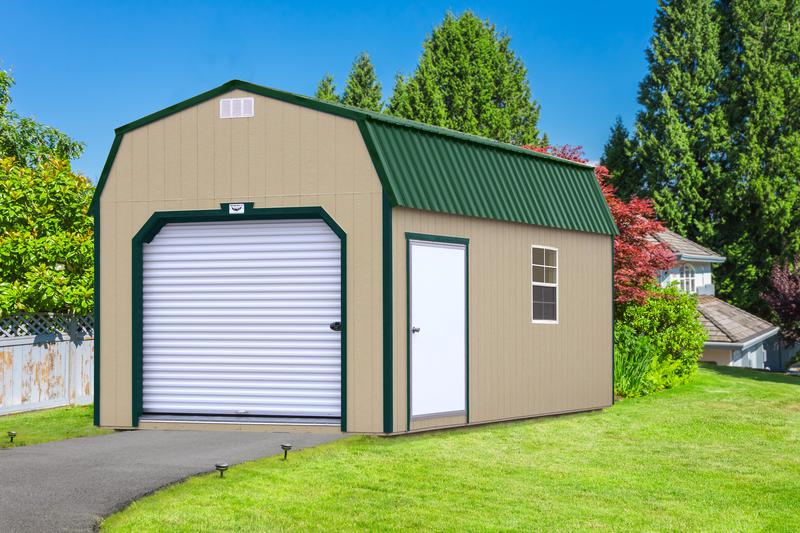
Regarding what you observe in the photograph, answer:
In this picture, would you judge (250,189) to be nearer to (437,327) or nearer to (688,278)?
(437,327)

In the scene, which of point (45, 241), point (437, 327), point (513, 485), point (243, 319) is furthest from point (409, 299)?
point (45, 241)

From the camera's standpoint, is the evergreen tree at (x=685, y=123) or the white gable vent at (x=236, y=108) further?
the evergreen tree at (x=685, y=123)

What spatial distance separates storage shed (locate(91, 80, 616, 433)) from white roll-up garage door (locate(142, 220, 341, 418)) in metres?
0.02

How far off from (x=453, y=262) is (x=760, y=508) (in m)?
5.22

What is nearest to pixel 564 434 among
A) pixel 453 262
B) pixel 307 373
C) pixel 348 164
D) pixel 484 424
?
→ pixel 484 424

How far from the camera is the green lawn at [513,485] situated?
809 cm

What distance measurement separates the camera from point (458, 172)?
42.8 feet

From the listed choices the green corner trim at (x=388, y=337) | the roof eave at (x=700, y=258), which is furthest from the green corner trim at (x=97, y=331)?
the roof eave at (x=700, y=258)

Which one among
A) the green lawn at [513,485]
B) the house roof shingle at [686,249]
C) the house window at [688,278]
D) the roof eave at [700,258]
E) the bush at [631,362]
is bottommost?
the green lawn at [513,485]

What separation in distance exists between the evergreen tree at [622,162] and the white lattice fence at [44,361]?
32850mm

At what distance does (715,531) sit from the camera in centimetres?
804

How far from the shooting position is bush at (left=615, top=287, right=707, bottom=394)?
63.8 ft

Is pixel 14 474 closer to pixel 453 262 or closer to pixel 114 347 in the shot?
pixel 114 347

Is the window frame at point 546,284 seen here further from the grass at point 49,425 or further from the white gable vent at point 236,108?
the grass at point 49,425
